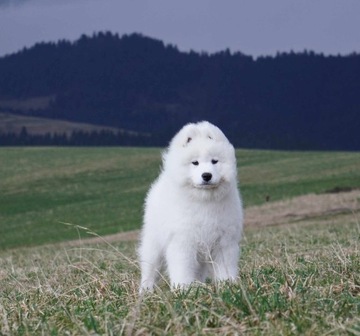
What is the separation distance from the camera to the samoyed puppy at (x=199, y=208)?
7656mm

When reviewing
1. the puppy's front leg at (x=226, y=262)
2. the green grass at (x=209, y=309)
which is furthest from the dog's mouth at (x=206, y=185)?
the green grass at (x=209, y=309)

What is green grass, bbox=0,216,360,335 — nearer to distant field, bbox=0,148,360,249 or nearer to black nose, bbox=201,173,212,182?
black nose, bbox=201,173,212,182

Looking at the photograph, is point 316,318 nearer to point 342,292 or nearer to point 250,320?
point 250,320

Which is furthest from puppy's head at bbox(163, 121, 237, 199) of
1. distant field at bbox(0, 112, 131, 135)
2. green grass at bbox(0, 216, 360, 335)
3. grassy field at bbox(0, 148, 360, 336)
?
distant field at bbox(0, 112, 131, 135)

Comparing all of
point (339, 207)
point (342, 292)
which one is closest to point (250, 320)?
point (342, 292)

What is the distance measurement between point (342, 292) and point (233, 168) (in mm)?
2353

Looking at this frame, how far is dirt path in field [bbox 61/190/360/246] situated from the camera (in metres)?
33.2

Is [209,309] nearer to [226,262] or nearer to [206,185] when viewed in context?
[226,262]

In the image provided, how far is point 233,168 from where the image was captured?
7.89 meters

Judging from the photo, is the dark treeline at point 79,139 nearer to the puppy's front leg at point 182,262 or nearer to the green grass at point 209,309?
the puppy's front leg at point 182,262

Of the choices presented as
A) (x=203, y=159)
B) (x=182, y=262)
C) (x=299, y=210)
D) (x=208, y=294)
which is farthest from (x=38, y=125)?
(x=208, y=294)

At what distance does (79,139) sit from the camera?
127 m

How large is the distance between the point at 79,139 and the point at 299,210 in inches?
3671

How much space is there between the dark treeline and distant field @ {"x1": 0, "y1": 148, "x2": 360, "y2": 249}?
43115mm
